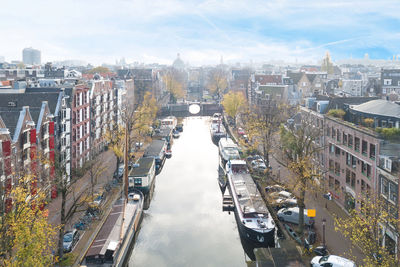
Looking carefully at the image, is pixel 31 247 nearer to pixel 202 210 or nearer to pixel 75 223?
pixel 75 223

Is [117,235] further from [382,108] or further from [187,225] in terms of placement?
[382,108]

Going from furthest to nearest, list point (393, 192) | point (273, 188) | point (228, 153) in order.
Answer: point (228, 153)
point (273, 188)
point (393, 192)

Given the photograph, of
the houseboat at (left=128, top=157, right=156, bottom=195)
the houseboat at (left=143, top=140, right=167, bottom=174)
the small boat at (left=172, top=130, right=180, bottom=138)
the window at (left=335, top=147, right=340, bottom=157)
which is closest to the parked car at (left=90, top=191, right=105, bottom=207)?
the houseboat at (left=128, top=157, right=156, bottom=195)

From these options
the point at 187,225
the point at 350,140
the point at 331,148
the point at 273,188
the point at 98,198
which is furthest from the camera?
the point at 273,188

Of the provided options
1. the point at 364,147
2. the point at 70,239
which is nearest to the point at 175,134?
the point at 364,147

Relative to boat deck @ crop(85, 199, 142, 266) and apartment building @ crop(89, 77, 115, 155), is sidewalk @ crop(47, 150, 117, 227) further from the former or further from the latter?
boat deck @ crop(85, 199, 142, 266)

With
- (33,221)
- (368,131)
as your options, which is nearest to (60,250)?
(33,221)

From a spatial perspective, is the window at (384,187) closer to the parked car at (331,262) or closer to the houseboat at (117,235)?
the parked car at (331,262)

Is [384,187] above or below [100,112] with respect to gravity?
below
